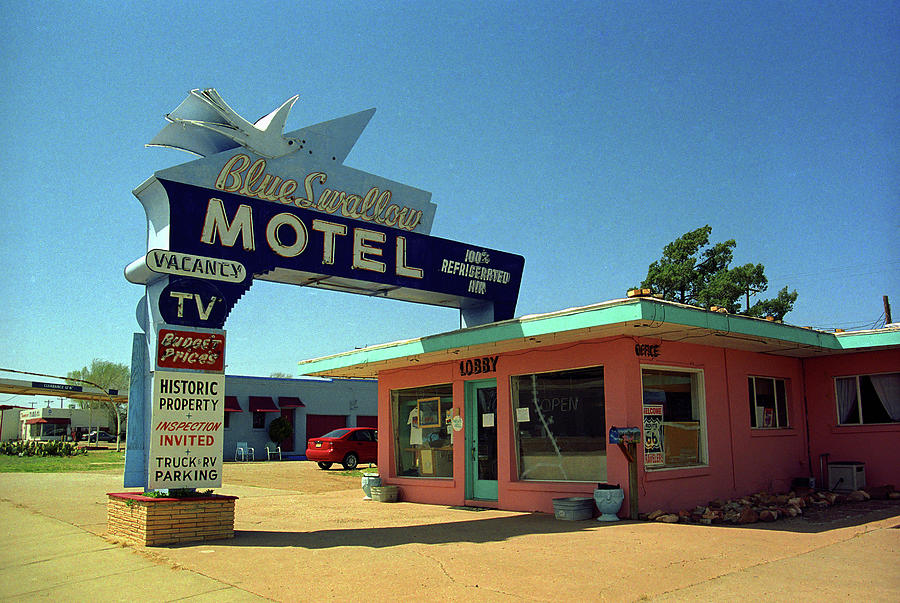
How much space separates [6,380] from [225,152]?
41.5 metres

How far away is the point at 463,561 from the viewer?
8.11m

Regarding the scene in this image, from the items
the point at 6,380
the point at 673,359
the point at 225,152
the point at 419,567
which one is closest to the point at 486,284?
the point at 673,359

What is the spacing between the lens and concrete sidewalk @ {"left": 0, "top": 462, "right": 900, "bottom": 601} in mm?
6691

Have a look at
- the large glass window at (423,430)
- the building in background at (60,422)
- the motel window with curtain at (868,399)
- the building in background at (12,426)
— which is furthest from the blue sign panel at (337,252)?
the building in background at (12,426)

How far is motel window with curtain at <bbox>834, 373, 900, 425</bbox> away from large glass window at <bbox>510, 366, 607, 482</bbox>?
657 cm

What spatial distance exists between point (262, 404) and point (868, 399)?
28.8 metres

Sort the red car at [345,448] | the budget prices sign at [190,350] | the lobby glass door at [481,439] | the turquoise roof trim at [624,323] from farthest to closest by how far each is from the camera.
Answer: the red car at [345,448]
the lobby glass door at [481,439]
the turquoise roof trim at [624,323]
the budget prices sign at [190,350]

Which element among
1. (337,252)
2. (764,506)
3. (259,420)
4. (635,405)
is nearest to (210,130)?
(337,252)

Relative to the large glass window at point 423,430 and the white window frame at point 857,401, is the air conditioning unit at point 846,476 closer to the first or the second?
the white window frame at point 857,401

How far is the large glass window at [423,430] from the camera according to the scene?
1504 cm

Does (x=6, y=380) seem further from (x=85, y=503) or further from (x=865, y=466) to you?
(x=865, y=466)

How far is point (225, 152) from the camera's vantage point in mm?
11297

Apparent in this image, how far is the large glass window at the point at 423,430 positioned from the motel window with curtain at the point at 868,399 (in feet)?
27.2

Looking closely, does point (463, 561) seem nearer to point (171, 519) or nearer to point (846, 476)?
point (171, 519)
